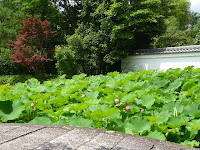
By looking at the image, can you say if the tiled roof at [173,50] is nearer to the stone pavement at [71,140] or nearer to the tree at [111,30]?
the tree at [111,30]

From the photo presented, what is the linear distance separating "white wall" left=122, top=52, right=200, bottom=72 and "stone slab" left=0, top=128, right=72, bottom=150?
9824 mm

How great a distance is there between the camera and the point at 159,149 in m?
0.86

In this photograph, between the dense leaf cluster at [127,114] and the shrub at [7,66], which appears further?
the shrub at [7,66]

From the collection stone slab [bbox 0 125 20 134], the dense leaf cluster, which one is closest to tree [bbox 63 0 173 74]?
the dense leaf cluster

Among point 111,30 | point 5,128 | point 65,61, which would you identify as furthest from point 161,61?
point 5,128

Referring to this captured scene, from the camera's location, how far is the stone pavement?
0.89 metres

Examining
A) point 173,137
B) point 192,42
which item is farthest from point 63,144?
point 192,42

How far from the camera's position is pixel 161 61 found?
35.8 feet

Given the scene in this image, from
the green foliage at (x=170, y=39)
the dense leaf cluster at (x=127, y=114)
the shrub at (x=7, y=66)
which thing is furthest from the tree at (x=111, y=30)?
the dense leaf cluster at (x=127, y=114)

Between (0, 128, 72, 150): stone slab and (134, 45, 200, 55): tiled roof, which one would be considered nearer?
(0, 128, 72, 150): stone slab

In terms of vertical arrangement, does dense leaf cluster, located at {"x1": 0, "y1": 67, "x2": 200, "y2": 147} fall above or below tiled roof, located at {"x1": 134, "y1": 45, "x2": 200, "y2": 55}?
below

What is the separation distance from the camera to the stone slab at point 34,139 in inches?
36.4

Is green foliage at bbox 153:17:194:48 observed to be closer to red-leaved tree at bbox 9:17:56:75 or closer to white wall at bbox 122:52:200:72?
white wall at bbox 122:52:200:72

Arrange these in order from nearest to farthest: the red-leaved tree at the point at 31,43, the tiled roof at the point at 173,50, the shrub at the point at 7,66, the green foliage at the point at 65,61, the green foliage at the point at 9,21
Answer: the tiled roof at the point at 173,50
the green foliage at the point at 65,61
the red-leaved tree at the point at 31,43
the green foliage at the point at 9,21
the shrub at the point at 7,66
